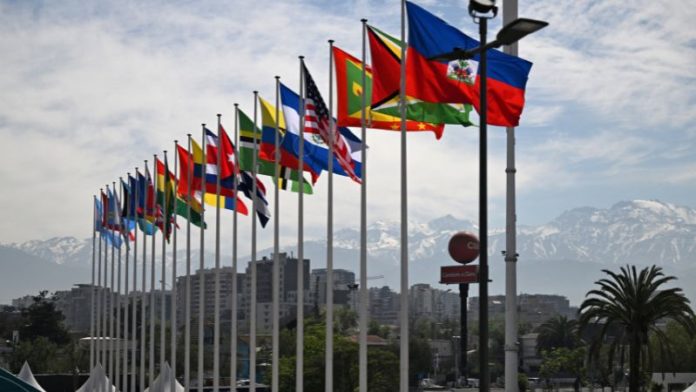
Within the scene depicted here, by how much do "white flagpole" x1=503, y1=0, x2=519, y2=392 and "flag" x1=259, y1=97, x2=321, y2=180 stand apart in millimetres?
14037

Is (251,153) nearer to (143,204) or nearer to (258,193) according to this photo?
(258,193)

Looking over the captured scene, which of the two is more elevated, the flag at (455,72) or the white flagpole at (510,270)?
the flag at (455,72)

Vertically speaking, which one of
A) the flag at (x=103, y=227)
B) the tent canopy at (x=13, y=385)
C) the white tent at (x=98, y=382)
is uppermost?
the flag at (x=103, y=227)

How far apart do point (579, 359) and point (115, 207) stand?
90320mm

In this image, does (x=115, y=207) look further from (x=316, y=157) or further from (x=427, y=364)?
(x=427, y=364)

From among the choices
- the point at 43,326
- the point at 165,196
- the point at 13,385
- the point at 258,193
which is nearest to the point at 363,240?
the point at 258,193

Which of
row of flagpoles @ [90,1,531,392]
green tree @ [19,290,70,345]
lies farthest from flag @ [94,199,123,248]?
green tree @ [19,290,70,345]

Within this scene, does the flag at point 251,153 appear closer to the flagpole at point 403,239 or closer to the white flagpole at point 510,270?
the flagpole at point 403,239

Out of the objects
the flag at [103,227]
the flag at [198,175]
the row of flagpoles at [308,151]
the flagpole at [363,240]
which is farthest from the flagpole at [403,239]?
the flag at [103,227]

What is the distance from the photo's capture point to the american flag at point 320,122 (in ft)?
122

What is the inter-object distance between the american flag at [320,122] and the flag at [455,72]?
24.2ft

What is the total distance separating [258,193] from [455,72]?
17.9m

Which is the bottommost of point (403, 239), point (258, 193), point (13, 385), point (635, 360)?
point (13, 385)

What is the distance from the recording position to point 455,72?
1129 inches
